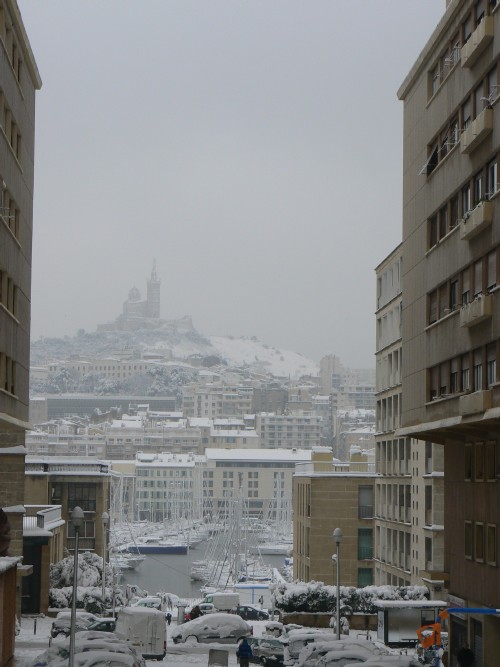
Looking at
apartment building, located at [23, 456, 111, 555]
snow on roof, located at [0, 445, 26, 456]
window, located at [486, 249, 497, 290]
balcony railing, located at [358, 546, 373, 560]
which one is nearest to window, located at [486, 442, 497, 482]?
window, located at [486, 249, 497, 290]

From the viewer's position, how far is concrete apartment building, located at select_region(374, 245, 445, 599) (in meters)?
51.6

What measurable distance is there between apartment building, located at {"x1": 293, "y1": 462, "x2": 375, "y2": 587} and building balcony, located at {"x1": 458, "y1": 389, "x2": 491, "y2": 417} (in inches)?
1453

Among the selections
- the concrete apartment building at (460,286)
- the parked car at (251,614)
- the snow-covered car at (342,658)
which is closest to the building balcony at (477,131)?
the concrete apartment building at (460,286)

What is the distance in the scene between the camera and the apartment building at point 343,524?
213 ft

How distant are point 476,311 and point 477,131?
384 cm

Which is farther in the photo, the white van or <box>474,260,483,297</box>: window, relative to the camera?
the white van

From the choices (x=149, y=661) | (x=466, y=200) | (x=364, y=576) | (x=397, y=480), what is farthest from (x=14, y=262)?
(x=364, y=576)

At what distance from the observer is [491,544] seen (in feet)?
97.7

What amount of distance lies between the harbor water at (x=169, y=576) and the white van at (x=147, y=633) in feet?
212

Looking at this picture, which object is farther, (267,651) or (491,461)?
(267,651)

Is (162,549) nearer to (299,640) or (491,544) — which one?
(299,640)

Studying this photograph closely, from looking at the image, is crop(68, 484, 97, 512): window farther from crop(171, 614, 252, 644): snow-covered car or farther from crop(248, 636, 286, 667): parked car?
crop(248, 636, 286, 667): parked car

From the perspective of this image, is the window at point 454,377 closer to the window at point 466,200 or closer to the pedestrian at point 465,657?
the window at point 466,200

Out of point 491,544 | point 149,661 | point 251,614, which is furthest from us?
point 251,614
